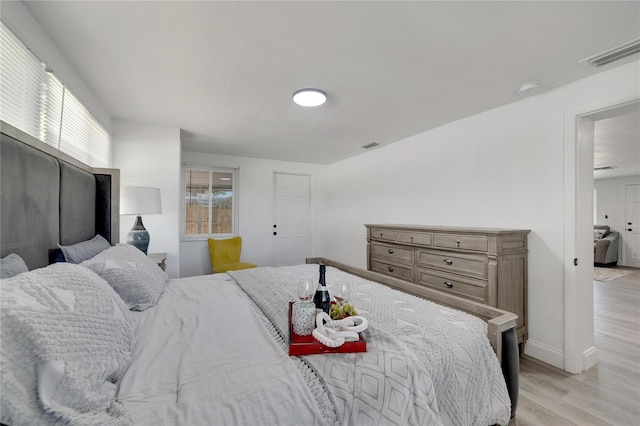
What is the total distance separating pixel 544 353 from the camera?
234 centimetres

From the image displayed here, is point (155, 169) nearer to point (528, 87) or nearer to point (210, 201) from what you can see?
point (210, 201)

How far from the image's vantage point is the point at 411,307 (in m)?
1.53

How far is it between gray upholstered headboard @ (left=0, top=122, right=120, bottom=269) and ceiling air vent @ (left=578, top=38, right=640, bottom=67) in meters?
3.32

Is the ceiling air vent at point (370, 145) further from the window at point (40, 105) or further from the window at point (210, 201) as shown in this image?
the window at point (40, 105)

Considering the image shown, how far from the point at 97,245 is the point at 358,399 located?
6.23 feet

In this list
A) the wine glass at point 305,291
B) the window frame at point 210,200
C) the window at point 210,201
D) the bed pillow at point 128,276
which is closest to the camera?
the wine glass at point 305,291

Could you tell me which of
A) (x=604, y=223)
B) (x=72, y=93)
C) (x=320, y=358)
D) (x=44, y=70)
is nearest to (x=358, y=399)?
(x=320, y=358)

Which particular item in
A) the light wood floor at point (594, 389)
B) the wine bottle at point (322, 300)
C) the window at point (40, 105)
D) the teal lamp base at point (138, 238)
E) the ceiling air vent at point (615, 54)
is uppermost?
the ceiling air vent at point (615, 54)

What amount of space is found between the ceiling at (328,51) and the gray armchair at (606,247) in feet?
21.1

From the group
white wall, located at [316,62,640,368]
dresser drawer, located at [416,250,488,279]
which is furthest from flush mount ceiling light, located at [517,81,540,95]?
dresser drawer, located at [416,250,488,279]

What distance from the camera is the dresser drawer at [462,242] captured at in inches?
91.7

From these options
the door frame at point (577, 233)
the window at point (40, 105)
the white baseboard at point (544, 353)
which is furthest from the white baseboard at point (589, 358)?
the window at point (40, 105)

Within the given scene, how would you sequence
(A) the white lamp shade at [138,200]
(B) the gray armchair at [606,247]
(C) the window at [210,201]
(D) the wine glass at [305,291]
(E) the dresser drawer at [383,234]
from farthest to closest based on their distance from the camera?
(B) the gray armchair at [606,247] < (C) the window at [210,201] < (E) the dresser drawer at [383,234] < (A) the white lamp shade at [138,200] < (D) the wine glass at [305,291]

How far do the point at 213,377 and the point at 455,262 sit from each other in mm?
2318
